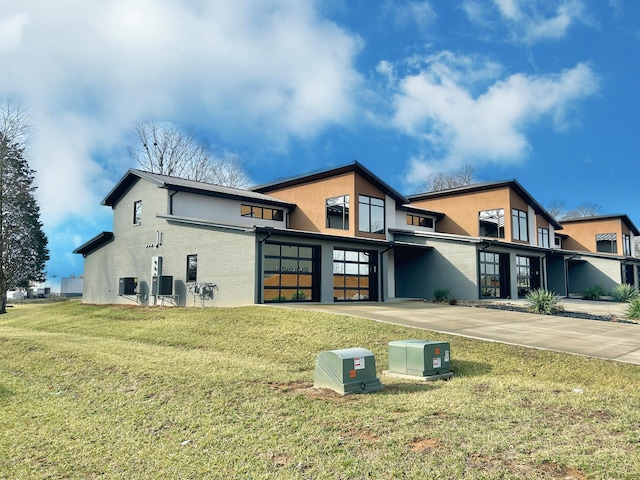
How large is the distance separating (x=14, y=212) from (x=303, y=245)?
23133 mm

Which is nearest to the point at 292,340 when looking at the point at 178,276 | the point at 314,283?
the point at 314,283

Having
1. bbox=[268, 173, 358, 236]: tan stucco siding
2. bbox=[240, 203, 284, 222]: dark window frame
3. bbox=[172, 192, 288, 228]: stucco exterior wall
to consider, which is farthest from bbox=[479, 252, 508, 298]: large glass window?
bbox=[172, 192, 288, 228]: stucco exterior wall

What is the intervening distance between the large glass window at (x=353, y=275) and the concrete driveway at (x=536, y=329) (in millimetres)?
5584

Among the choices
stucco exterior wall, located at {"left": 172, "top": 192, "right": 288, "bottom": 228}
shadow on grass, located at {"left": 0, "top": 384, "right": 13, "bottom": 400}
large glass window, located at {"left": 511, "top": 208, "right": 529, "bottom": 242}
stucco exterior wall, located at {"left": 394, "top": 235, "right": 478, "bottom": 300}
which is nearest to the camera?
shadow on grass, located at {"left": 0, "top": 384, "right": 13, "bottom": 400}

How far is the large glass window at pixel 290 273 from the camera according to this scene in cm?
1839

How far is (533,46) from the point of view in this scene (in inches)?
667

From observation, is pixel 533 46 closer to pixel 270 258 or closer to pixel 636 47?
pixel 636 47

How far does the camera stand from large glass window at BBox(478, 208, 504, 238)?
2898 centimetres

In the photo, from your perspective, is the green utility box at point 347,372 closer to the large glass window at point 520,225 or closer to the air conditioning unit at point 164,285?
the air conditioning unit at point 164,285

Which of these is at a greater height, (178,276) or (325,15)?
(325,15)

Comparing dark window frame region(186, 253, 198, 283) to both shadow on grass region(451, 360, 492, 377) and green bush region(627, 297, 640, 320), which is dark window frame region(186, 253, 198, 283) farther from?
green bush region(627, 297, 640, 320)

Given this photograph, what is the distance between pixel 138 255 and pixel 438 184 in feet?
121

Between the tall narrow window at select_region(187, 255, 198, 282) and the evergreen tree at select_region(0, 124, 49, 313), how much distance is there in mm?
18127

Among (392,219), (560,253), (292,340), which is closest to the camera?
(292,340)
